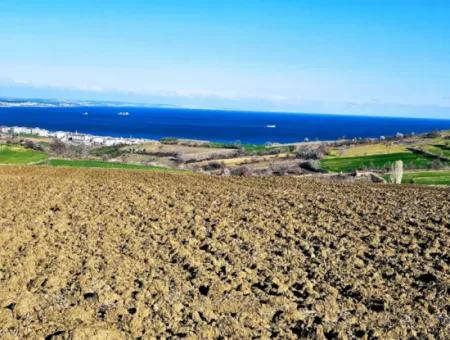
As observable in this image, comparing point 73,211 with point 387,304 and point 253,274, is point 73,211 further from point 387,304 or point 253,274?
point 387,304

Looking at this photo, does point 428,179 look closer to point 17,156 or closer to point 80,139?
point 17,156

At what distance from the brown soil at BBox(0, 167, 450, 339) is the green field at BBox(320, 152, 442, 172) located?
84.5ft

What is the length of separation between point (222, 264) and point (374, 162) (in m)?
40.3

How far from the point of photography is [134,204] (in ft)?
61.4

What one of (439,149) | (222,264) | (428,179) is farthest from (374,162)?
(222,264)

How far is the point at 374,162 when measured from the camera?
5059 centimetres

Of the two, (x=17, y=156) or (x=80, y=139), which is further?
(x=80, y=139)

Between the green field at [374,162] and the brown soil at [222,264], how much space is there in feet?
84.5

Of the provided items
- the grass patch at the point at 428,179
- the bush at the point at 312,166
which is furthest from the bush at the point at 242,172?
the grass patch at the point at 428,179

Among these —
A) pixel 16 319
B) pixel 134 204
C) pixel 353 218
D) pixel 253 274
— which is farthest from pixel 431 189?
pixel 16 319

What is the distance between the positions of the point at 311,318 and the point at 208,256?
3.91 meters

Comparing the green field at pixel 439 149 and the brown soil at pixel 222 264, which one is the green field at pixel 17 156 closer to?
the brown soil at pixel 222 264

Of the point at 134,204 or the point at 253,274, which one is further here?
the point at 134,204

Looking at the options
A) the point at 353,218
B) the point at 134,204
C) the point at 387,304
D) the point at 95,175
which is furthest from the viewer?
the point at 95,175
